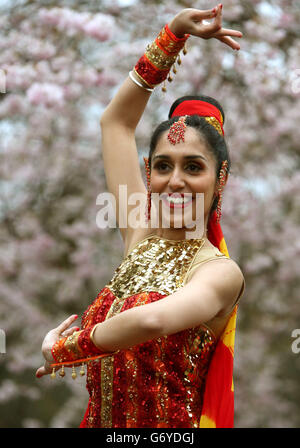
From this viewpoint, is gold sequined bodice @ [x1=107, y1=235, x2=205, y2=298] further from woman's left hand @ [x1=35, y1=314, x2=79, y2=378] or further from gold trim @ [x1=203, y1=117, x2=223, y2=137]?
gold trim @ [x1=203, y1=117, x2=223, y2=137]

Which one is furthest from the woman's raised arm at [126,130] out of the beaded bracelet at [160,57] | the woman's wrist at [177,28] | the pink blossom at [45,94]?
the pink blossom at [45,94]

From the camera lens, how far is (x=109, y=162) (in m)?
2.48

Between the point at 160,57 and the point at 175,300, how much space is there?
3.17ft

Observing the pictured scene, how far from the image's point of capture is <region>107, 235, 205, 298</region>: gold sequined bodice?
2096 mm

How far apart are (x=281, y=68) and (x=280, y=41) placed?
0.25 m

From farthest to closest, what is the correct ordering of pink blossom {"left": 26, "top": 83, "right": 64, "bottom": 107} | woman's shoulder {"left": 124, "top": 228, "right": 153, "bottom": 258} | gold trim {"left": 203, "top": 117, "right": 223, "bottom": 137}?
pink blossom {"left": 26, "top": 83, "right": 64, "bottom": 107}, woman's shoulder {"left": 124, "top": 228, "right": 153, "bottom": 258}, gold trim {"left": 203, "top": 117, "right": 223, "bottom": 137}

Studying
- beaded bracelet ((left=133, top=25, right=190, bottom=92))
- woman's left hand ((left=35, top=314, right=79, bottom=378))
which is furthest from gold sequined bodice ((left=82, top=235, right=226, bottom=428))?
beaded bracelet ((left=133, top=25, right=190, bottom=92))

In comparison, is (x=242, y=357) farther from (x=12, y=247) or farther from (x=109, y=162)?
(x=109, y=162)

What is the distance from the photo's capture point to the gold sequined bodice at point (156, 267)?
Answer: 6.88 ft

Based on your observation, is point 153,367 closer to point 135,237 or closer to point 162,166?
point 135,237

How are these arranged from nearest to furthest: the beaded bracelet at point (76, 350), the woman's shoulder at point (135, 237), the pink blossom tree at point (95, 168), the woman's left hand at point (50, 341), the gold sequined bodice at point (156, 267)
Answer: the beaded bracelet at point (76, 350), the woman's left hand at point (50, 341), the gold sequined bodice at point (156, 267), the woman's shoulder at point (135, 237), the pink blossom tree at point (95, 168)

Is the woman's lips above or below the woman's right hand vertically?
below

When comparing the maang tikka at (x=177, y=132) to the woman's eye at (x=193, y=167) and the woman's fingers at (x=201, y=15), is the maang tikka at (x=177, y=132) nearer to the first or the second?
the woman's eye at (x=193, y=167)

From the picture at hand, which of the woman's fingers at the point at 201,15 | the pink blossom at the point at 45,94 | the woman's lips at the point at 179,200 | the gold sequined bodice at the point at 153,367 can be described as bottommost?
the gold sequined bodice at the point at 153,367
